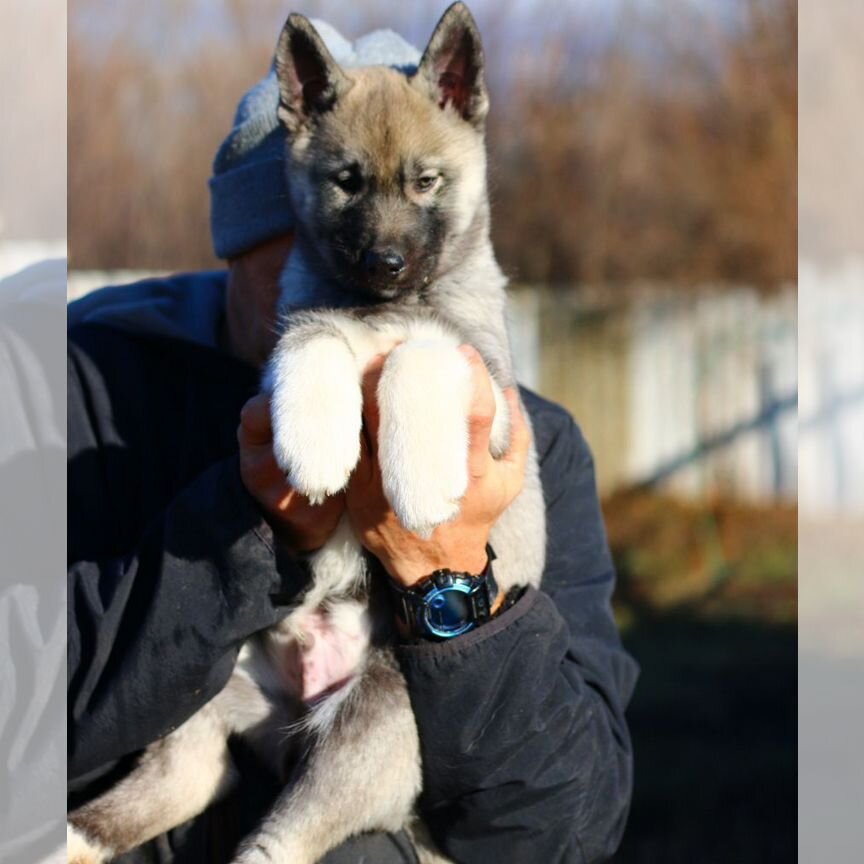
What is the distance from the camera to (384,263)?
275cm

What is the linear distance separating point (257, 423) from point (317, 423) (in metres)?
0.19

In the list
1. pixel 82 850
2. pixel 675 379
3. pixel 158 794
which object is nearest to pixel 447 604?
pixel 158 794

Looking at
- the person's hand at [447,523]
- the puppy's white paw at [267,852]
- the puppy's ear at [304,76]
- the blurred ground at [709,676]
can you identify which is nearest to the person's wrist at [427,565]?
the person's hand at [447,523]

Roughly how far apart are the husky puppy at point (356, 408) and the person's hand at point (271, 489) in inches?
3.1

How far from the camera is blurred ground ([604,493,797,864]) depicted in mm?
6246

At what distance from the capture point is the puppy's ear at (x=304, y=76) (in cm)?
301

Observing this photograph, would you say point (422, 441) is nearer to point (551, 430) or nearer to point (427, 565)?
point (427, 565)

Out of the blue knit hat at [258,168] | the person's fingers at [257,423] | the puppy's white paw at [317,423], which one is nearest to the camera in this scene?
the puppy's white paw at [317,423]

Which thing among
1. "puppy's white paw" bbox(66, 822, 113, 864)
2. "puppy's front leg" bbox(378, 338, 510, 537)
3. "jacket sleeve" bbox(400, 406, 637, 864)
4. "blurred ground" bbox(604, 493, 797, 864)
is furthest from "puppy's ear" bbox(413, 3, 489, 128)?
"blurred ground" bbox(604, 493, 797, 864)

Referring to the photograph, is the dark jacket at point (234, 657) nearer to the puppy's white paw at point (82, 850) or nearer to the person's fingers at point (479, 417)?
the puppy's white paw at point (82, 850)

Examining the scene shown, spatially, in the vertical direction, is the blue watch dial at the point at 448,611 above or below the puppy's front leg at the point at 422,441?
A: below

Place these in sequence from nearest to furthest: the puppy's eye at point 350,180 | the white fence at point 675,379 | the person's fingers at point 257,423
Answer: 1. the person's fingers at point 257,423
2. the puppy's eye at point 350,180
3. the white fence at point 675,379

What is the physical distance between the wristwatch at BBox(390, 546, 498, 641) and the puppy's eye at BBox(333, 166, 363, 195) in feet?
3.49

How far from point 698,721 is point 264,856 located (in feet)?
18.6
